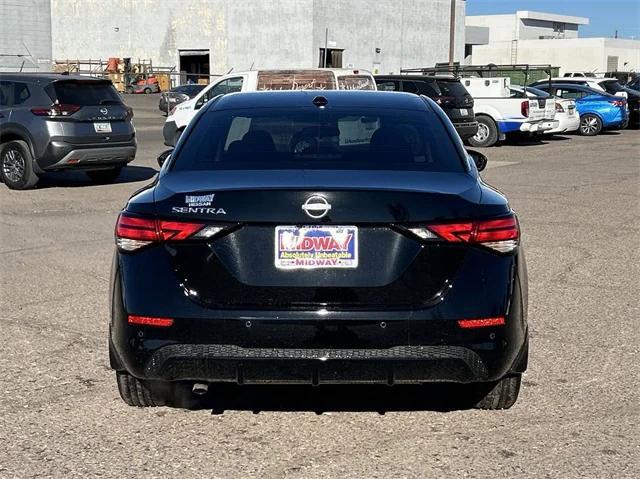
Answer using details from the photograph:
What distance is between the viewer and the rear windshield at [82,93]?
14133 mm

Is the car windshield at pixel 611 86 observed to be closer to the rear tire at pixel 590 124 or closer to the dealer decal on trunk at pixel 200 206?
the rear tire at pixel 590 124

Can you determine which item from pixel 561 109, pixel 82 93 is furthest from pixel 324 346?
pixel 561 109

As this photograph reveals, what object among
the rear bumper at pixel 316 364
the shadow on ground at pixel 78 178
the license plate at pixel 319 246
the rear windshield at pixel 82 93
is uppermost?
the rear windshield at pixel 82 93

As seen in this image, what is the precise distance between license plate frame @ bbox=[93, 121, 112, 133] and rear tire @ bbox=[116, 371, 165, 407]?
33.2ft

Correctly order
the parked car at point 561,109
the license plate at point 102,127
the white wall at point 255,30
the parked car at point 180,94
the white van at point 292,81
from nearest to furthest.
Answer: the license plate at point 102,127 < the white van at point 292,81 < the parked car at point 561,109 < the parked car at point 180,94 < the white wall at point 255,30

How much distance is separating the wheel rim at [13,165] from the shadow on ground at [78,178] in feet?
1.72

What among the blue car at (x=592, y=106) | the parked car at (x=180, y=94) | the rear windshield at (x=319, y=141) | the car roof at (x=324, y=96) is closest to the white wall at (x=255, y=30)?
the parked car at (x=180, y=94)

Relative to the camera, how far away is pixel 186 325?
4.04 m

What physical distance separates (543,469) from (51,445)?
2218 mm

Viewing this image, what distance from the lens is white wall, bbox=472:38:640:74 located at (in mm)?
93750

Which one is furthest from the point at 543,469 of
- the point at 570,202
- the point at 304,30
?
the point at 304,30

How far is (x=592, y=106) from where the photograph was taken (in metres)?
29.3

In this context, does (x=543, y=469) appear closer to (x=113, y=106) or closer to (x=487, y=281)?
(x=487, y=281)

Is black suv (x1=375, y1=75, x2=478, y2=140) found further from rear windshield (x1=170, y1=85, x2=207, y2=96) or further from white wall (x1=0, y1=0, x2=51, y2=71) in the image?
white wall (x1=0, y1=0, x2=51, y2=71)
